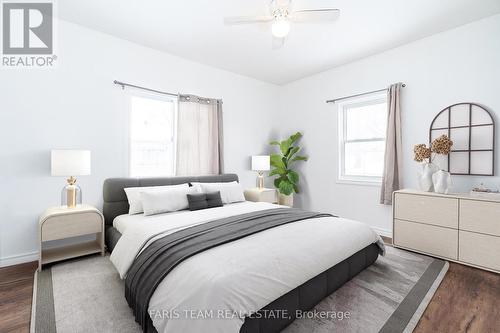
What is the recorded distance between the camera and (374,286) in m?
2.10

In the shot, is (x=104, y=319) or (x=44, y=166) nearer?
(x=104, y=319)

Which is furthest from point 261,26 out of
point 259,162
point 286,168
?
point 286,168

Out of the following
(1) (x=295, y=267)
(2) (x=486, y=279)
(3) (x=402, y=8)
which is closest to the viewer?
(1) (x=295, y=267)

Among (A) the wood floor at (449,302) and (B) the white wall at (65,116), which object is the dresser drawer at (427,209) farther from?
(B) the white wall at (65,116)

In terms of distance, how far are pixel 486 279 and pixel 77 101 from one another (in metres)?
4.92

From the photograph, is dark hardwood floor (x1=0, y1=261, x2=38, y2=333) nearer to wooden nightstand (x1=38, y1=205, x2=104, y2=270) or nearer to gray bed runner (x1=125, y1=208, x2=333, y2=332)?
wooden nightstand (x1=38, y1=205, x2=104, y2=270)

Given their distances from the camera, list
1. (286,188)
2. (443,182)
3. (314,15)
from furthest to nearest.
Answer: (286,188) → (443,182) → (314,15)

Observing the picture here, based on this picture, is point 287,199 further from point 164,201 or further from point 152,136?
point 152,136

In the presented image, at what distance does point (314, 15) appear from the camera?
2164 mm

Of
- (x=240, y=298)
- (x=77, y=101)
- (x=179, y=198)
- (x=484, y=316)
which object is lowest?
(x=484, y=316)

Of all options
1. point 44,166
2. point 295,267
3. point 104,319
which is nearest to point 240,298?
point 295,267

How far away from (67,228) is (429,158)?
14.7ft

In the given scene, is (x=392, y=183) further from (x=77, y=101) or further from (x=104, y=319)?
(x=77, y=101)

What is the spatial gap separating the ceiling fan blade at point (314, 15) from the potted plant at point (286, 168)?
100 inches
